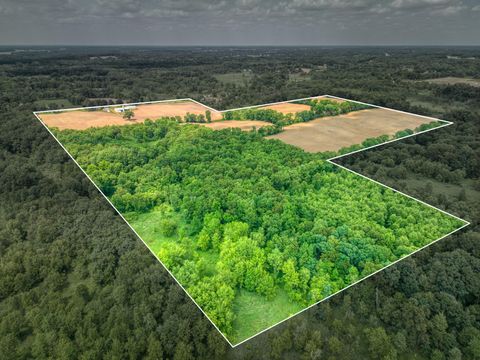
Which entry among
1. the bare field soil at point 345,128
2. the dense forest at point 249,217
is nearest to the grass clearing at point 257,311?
the dense forest at point 249,217

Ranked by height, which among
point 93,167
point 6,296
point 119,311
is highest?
point 93,167

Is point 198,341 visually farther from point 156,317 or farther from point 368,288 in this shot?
point 368,288

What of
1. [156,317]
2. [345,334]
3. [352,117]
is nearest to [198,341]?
[156,317]

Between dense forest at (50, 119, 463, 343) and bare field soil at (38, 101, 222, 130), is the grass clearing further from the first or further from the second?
bare field soil at (38, 101, 222, 130)

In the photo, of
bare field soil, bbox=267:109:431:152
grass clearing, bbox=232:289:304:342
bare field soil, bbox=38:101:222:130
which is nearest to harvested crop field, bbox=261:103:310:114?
bare field soil, bbox=267:109:431:152

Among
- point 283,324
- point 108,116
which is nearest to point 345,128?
point 283,324

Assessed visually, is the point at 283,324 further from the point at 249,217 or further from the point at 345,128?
the point at 345,128

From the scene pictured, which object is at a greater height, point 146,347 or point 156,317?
point 156,317
